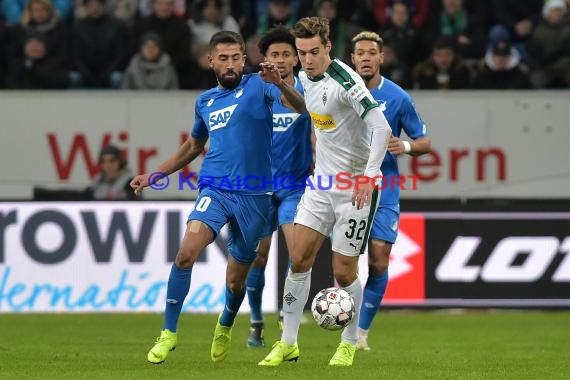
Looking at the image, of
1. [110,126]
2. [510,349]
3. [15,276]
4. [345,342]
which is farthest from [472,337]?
[110,126]

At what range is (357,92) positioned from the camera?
10008 millimetres

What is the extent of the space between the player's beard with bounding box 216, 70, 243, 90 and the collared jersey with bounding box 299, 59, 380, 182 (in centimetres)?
52

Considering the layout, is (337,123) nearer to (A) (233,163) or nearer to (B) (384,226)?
(A) (233,163)

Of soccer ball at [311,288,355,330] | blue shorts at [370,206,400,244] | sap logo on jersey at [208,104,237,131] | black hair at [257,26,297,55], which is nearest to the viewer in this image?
soccer ball at [311,288,355,330]

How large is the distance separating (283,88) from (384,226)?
2506 mm

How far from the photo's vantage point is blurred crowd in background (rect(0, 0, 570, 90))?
19078 mm

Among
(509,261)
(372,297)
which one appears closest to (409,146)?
(372,297)

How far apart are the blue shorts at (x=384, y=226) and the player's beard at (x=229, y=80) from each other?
6.79ft

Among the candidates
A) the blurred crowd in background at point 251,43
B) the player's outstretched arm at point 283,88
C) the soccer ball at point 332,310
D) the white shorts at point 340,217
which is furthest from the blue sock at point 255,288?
the blurred crowd in background at point 251,43

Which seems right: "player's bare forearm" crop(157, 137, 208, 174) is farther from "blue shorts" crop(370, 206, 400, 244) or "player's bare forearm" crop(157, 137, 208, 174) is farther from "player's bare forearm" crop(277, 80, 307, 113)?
"blue shorts" crop(370, 206, 400, 244)

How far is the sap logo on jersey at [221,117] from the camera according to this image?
10641mm

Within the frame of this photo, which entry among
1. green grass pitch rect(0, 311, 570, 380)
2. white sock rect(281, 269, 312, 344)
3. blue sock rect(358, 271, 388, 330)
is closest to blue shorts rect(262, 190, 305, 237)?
blue sock rect(358, 271, 388, 330)

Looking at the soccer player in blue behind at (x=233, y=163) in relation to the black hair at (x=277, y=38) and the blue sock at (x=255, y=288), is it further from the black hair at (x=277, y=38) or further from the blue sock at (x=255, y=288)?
the blue sock at (x=255, y=288)

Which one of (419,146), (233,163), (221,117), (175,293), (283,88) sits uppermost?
(283,88)
